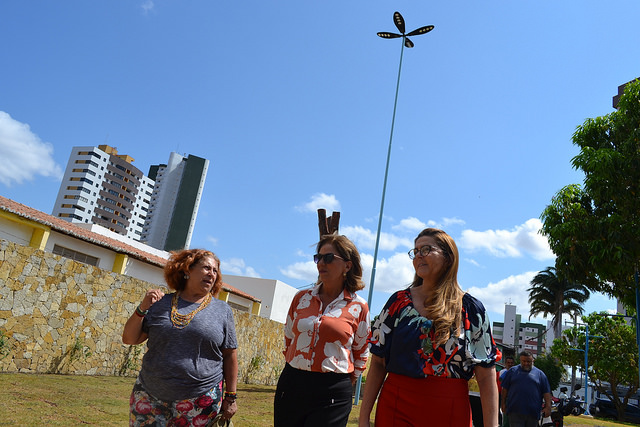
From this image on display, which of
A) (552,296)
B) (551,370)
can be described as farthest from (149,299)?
(552,296)

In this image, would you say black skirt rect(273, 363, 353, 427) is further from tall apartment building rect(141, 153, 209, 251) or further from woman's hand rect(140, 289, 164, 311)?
tall apartment building rect(141, 153, 209, 251)

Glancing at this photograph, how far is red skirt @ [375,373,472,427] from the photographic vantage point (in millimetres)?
2561

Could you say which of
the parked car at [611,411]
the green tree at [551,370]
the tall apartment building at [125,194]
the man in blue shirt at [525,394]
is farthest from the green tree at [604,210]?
the tall apartment building at [125,194]

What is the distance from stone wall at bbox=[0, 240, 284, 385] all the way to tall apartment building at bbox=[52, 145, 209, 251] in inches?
4072

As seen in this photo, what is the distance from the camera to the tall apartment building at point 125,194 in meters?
118

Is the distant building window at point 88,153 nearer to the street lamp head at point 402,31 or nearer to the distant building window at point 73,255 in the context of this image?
the distant building window at point 73,255

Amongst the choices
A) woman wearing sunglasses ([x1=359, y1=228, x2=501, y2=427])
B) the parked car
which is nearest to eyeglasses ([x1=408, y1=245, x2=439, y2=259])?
woman wearing sunglasses ([x1=359, y1=228, x2=501, y2=427])

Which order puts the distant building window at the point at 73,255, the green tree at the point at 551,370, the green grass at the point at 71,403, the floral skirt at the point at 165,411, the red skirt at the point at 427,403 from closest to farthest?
the red skirt at the point at 427,403
the floral skirt at the point at 165,411
the green grass at the point at 71,403
the distant building window at the point at 73,255
the green tree at the point at 551,370

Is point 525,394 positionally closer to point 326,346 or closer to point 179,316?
point 326,346

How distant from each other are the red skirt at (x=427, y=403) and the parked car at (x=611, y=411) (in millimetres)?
45229

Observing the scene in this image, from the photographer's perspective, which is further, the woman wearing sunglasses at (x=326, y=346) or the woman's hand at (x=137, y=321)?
the woman's hand at (x=137, y=321)

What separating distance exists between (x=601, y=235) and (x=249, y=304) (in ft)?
73.5

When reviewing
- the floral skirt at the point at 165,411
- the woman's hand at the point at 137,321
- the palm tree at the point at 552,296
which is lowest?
the floral skirt at the point at 165,411

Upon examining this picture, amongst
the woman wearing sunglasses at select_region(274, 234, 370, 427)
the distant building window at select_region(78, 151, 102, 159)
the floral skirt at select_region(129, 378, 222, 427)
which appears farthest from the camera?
the distant building window at select_region(78, 151, 102, 159)
